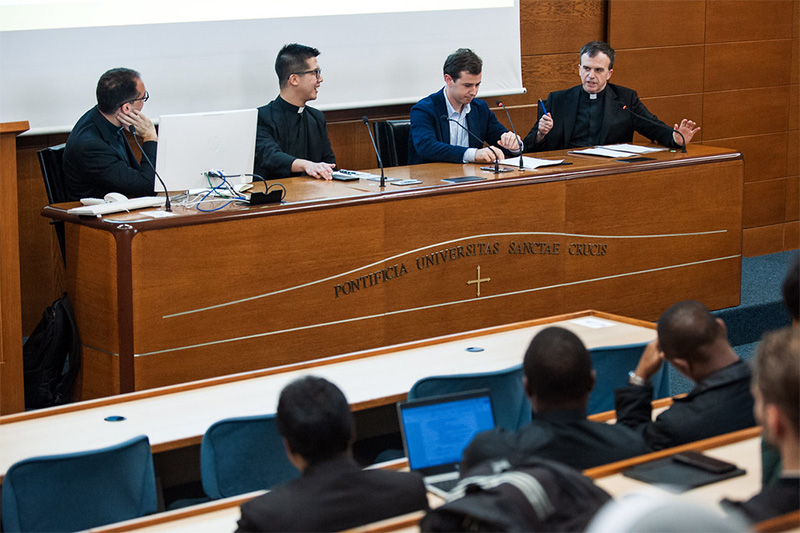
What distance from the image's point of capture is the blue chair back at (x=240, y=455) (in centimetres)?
248

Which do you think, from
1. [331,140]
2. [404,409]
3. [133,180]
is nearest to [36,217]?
[133,180]

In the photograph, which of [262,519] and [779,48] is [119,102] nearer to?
[262,519]

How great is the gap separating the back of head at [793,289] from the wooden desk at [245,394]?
1019 millimetres

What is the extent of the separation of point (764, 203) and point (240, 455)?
5.56 m

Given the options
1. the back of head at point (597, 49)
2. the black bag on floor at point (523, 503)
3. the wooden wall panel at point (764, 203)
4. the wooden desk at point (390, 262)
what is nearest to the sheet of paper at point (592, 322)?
the wooden desk at point (390, 262)

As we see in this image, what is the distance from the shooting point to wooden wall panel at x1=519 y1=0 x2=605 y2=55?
20.7 ft

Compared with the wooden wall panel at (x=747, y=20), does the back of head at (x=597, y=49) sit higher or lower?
lower

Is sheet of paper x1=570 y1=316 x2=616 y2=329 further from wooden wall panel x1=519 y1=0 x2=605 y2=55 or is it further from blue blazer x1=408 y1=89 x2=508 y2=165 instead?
wooden wall panel x1=519 y1=0 x2=605 y2=55

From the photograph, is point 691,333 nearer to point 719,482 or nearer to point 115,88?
point 719,482

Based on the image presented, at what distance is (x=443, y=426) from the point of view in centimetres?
223

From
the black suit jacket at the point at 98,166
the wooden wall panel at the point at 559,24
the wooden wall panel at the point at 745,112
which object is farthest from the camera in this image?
the wooden wall panel at the point at 745,112

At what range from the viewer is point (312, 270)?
410 cm

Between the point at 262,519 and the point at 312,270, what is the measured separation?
236 centimetres

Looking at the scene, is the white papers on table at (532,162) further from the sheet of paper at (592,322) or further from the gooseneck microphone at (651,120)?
the sheet of paper at (592,322)
